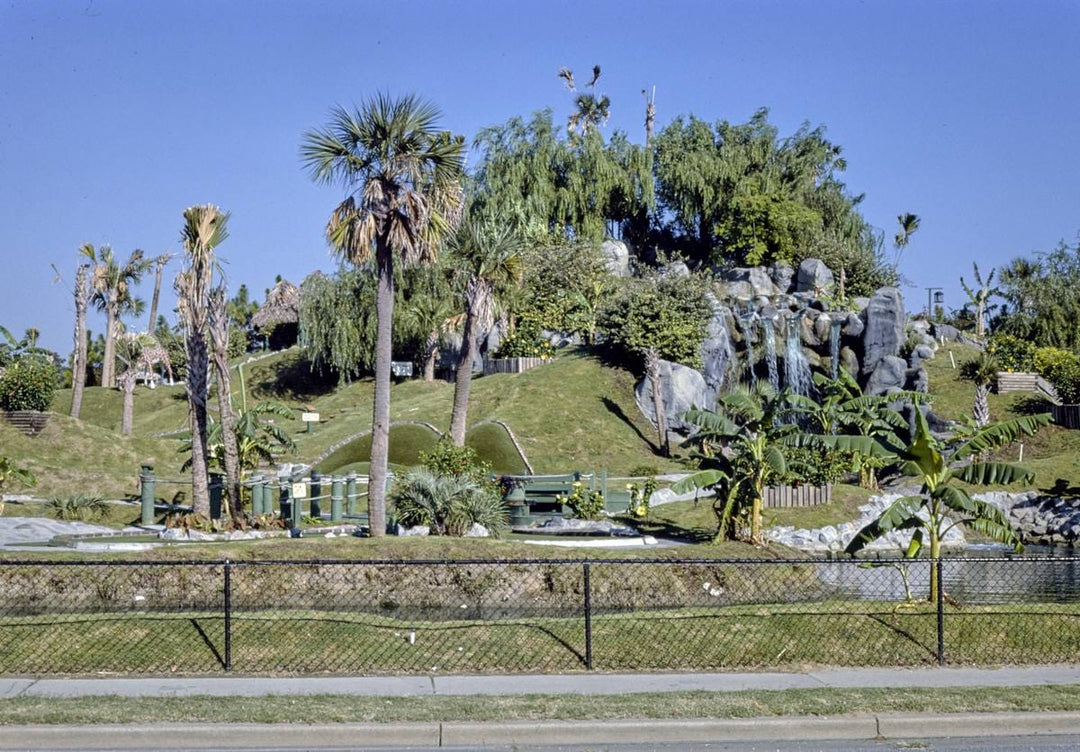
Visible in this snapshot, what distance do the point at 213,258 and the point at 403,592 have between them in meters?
10.6

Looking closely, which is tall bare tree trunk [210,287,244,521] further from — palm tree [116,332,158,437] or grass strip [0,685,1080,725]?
palm tree [116,332,158,437]

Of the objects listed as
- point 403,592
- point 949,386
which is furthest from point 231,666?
point 949,386

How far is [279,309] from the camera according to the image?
86375 millimetres

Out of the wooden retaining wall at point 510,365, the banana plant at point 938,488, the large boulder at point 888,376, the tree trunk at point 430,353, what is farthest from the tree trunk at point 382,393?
the tree trunk at point 430,353

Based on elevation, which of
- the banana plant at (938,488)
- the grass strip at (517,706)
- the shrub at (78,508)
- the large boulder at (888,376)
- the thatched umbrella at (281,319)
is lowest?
the grass strip at (517,706)

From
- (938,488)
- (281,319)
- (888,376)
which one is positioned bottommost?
(938,488)

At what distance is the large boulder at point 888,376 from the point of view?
2093 inches

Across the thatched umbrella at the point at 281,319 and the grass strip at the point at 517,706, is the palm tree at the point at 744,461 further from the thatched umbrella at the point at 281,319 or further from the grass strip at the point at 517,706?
the thatched umbrella at the point at 281,319

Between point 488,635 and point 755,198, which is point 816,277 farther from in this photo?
point 488,635

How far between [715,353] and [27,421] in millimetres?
29986

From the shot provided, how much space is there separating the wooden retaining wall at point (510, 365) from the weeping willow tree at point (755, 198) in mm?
22356

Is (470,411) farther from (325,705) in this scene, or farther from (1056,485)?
(325,705)

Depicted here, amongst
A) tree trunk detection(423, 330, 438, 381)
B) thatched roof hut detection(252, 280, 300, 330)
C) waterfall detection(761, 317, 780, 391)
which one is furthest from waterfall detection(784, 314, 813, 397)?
thatched roof hut detection(252, 280, 300, 330)

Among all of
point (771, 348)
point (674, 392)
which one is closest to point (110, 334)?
point (674, 392)
